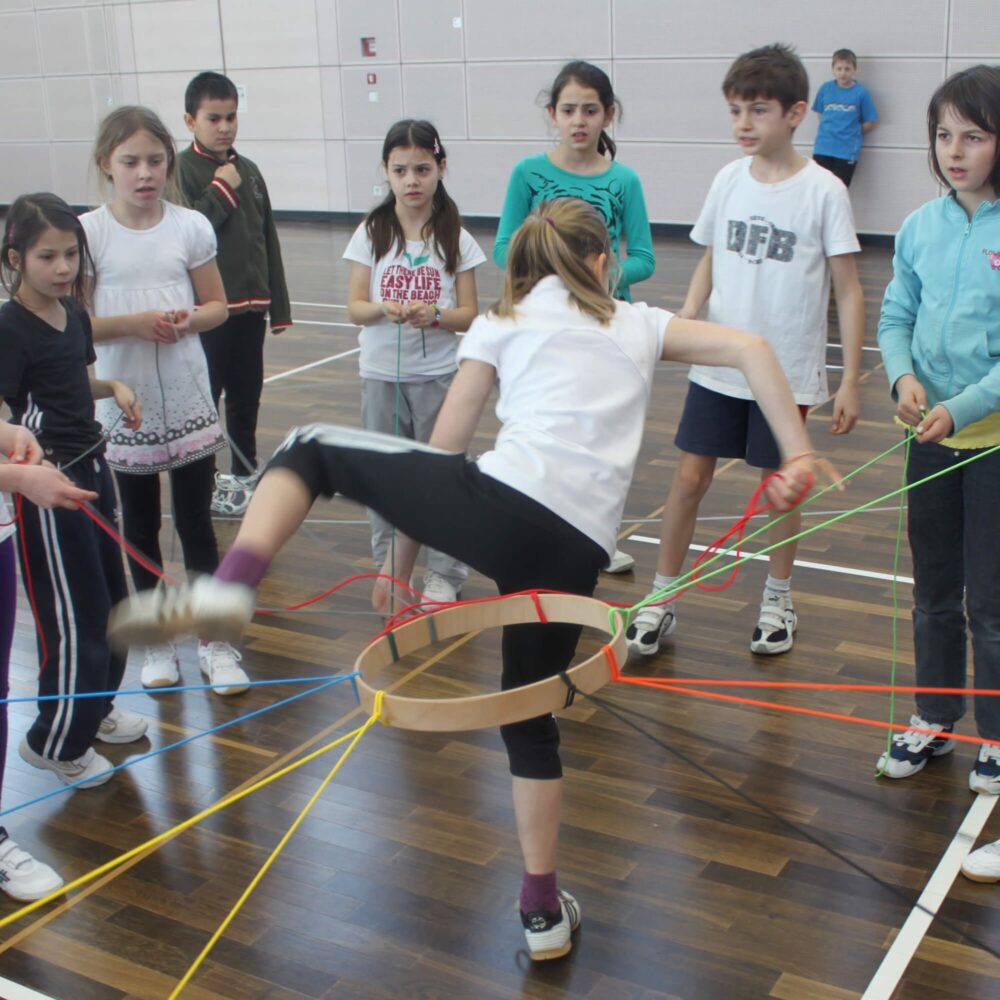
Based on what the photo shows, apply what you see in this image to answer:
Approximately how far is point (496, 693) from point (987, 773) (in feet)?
4.15

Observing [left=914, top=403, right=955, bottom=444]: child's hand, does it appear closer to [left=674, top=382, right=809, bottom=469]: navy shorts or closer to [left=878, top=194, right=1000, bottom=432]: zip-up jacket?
[left=878, top=194, right=1000, bottom=432]: zip-up jacket

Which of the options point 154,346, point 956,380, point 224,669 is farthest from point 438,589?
point 956,380

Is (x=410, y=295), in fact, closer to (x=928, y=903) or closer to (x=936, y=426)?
(x=936, y=426)

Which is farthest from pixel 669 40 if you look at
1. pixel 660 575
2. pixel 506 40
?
pixel 660 575

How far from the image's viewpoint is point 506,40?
10680 millimetres

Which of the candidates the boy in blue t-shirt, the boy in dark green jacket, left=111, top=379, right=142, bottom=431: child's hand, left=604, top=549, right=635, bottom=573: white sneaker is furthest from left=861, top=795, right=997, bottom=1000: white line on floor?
the boy in blue t-shirt

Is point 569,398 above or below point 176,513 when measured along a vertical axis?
above

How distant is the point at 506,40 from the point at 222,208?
741cm

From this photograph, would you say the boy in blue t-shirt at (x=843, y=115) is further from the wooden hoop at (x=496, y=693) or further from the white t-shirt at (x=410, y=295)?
the wooden hoop at (x=496, y=693)

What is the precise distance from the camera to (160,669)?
311 centimetres

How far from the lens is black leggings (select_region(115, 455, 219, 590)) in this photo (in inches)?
117

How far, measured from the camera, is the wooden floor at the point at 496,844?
206 cm

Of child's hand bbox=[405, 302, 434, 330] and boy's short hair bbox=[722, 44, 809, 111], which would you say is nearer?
boy's short hair bbox=[722, 44, 809, 111]

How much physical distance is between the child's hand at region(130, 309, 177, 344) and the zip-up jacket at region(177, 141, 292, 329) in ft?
4.12
